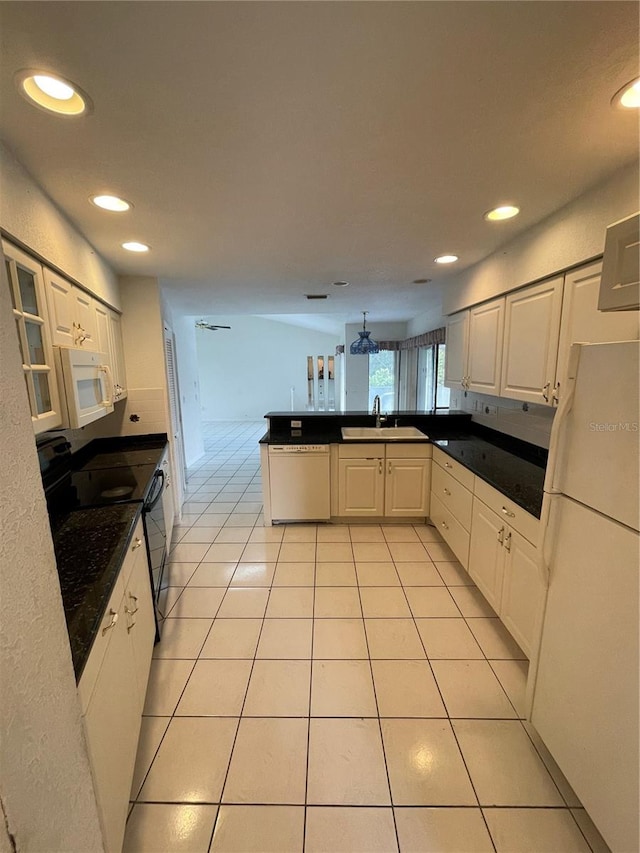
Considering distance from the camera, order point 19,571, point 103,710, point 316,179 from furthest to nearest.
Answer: point 316,179
point 103,710
point 19,571

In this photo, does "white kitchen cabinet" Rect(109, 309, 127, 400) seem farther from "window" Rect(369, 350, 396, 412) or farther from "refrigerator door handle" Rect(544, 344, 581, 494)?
"window" Rect(369, 350, 396, 412)

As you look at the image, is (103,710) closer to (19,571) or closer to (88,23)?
(19,571)

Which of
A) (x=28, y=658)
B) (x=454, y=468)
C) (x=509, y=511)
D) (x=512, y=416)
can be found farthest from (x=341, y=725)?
(x=512, y=416)

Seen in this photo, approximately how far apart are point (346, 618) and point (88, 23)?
263cm

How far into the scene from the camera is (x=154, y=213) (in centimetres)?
182

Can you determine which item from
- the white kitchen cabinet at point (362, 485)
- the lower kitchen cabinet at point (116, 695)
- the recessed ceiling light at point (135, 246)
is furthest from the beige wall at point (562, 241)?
the lower kitchen cabinet at point (116, 695)

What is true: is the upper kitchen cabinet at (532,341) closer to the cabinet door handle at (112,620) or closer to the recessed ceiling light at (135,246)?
the cabinet door handle at (112,620)

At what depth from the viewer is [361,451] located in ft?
10.8

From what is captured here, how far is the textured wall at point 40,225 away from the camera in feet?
4.22

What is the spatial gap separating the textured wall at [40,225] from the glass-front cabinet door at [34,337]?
0.09 metres

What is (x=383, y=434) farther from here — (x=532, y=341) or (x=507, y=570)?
(x=507, y=570)

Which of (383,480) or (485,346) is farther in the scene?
(383,480)

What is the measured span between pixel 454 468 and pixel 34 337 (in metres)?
2.70

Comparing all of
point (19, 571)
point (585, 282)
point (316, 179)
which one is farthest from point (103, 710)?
point (585, 282)
